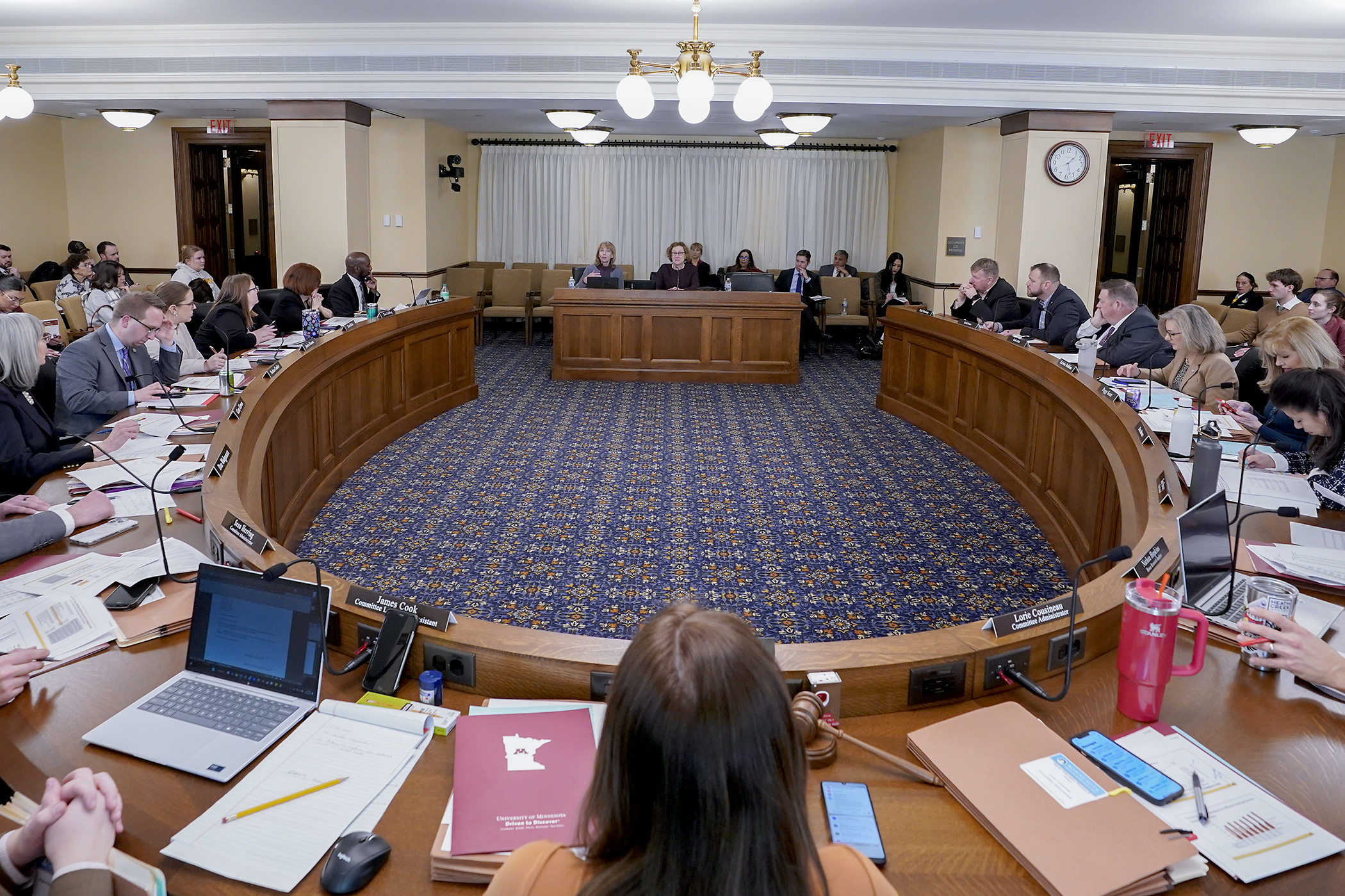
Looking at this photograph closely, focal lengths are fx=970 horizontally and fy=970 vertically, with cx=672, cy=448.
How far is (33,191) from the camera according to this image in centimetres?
1113

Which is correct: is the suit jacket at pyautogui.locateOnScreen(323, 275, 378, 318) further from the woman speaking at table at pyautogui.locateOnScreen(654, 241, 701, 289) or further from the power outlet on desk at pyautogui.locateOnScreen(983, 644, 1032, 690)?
the power outlet on desk at pyautogui.locateOnScreen(983, 644, 1032, 690)

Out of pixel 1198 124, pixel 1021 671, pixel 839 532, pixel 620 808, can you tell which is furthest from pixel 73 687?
pixel 1198 124

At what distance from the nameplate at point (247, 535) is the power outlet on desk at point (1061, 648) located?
6.10 ft

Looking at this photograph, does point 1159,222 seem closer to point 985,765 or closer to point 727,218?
point 727,218

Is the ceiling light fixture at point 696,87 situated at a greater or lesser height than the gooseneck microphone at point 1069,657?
greater

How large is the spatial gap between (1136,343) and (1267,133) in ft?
13.9

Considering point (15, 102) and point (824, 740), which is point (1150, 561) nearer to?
point (824, 740)

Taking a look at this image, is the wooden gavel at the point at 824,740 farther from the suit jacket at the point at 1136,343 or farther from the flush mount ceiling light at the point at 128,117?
the flush mount ceiling light at the point at 128,117

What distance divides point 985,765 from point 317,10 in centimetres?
757

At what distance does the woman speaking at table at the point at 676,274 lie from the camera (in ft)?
33.2

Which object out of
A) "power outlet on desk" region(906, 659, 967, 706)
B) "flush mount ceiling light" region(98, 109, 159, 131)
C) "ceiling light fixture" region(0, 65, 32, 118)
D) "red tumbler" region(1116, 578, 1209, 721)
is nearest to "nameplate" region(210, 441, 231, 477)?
"power outlet on desk" region(906, 659, 967, 706)

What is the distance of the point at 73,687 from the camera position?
2.00 metres

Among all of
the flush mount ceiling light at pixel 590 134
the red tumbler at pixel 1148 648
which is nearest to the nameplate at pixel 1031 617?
the red tumbler at pixel 1148 648

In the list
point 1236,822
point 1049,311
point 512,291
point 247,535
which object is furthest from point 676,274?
point 1236,822
